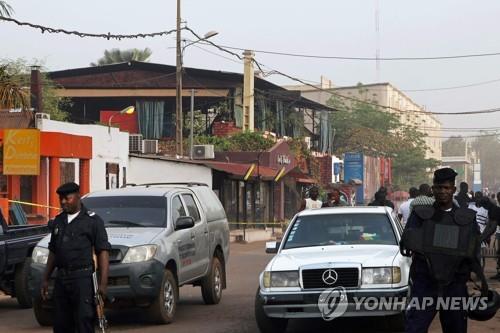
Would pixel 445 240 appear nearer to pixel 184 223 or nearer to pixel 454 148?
pixel 184 223

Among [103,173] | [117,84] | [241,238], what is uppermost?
[117,84]

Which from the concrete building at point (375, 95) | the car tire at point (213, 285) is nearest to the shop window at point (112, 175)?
the car tire at point (213, 285)

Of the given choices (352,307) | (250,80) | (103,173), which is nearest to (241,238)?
(103,173)

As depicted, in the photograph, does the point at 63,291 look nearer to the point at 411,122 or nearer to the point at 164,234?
the point at 164,234

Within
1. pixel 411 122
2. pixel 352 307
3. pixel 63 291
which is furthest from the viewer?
pixel 411 122

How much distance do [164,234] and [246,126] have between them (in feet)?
128

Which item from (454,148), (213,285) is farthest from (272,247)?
(454,148)

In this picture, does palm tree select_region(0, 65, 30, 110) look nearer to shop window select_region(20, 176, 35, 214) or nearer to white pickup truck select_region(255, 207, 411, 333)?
shop window select_region(20, 176, 35, 214)

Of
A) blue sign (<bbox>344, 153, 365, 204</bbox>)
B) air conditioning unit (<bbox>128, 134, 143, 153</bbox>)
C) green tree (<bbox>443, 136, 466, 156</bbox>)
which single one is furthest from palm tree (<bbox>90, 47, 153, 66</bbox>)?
green tree (<bbox>443, 136, 466, 156</bbox>)

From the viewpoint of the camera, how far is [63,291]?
807 centimetres

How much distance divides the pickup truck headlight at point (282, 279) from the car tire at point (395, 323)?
129cm

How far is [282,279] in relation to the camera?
1023 centimetres

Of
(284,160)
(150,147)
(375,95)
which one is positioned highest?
(375,95)

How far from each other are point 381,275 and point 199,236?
13.0 ft
